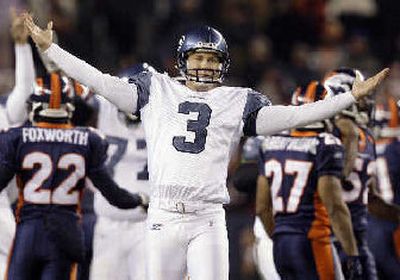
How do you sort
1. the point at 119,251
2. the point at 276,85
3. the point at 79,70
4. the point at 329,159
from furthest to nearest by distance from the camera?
the point at 276,85 < the point at 119,251 < the point at 329,159 < the point at 79,70

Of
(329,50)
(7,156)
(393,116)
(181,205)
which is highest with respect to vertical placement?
(329,50)

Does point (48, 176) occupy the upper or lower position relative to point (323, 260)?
upper

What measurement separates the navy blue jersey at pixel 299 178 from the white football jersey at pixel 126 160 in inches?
53.3

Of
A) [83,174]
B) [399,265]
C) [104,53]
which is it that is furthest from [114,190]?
[104,53]

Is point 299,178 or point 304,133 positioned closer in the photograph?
point 299,178

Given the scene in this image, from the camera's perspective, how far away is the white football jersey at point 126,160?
9.62 meters

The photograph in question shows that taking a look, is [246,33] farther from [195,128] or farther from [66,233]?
[195,128]

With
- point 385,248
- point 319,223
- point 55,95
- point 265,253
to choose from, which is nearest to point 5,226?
point 55,95

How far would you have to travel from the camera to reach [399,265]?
9.98m

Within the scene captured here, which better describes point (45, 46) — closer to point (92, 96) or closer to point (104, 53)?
point (92, 96)

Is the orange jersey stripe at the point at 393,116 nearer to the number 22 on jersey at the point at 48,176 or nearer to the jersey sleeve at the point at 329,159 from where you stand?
the jersey sleeve at the point at 329,159

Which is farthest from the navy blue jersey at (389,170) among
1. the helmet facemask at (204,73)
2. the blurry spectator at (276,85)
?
the blurry spectator at (276,85)

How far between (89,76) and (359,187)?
2442 millimetres

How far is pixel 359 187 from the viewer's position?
8.86 meters
